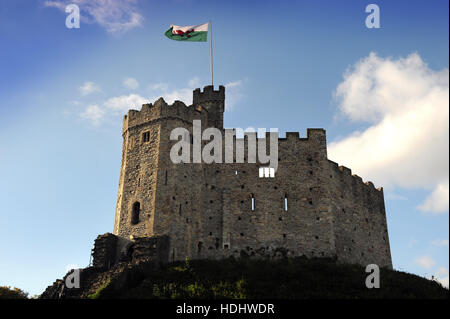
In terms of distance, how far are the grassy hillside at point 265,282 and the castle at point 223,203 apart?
298 cm

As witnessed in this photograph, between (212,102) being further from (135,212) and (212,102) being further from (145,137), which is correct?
(135,212)

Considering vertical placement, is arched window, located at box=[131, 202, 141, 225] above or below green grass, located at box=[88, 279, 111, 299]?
above

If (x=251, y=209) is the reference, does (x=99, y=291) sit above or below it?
below

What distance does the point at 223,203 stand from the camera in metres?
36.4

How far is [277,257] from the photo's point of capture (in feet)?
115

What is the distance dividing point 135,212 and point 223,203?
6371 millimetres

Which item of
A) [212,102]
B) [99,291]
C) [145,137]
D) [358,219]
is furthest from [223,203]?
[99,291]

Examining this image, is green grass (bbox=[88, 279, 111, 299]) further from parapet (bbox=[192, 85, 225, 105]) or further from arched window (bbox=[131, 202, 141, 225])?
parapet (bbox=[192, 85, 225, 105])

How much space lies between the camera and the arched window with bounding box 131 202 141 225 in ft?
114

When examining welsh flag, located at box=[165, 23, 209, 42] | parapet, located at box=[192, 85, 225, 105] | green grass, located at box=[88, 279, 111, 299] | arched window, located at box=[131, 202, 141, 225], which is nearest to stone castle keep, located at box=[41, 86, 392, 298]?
arched window, located at box=[131, 202, 141, 225]

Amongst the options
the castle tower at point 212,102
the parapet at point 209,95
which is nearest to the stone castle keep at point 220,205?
the castle tower at point 212,102

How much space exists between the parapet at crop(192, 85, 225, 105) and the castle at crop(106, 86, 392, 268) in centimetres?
209

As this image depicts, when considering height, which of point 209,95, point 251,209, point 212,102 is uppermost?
point 209,95
